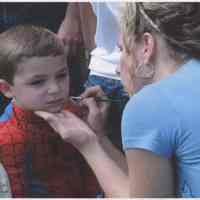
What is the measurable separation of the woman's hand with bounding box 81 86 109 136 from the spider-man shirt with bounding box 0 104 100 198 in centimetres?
5

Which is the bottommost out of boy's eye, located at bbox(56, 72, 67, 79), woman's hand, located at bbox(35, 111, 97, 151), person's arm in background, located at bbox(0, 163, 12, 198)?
person's arm in background, located at bbox(0, 163, 12, 198)

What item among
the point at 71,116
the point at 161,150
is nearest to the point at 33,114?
the point at 71,116

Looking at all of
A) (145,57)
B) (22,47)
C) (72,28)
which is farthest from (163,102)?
(72,28)

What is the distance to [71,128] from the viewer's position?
179 cm

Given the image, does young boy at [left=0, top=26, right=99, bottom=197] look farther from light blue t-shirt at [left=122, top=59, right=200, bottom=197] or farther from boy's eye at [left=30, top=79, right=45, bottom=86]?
light blue t-shirt at [left=122, top=59, right=200, bottom=197]

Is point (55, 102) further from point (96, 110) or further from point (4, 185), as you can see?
point (4, 185)

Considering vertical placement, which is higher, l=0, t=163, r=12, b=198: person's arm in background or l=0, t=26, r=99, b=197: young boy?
l=0, t=26, r=99, b=197: young boy

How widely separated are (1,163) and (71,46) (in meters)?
0.79

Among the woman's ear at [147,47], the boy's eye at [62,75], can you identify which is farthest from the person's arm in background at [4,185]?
the woman's ear at [147,47]

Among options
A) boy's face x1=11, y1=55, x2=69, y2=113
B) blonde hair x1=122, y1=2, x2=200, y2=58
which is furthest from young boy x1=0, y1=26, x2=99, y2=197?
blonde hair x1=122, y1=2, x2=200, y2=58

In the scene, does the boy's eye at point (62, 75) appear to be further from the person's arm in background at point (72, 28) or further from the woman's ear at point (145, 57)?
the person's arm in background at point (72, 28)

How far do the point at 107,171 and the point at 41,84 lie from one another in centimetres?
37

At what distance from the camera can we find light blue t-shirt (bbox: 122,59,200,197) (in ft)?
4.67

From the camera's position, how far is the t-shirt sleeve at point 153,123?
142 cm
